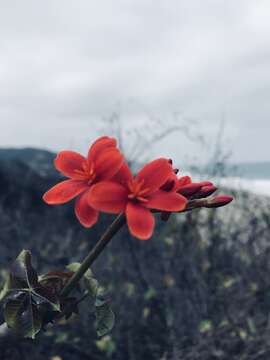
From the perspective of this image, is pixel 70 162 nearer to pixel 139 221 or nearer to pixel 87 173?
pixel 87 173

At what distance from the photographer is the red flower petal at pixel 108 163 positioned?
1.13m

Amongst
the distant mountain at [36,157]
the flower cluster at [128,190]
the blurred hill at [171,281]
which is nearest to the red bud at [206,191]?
the flower cluster at [128,190]

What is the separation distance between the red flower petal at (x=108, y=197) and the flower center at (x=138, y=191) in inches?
0.5

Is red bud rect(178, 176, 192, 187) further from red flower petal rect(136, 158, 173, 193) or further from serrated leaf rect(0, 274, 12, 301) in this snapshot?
serrated leaf rect(0, 274, 12, 301)

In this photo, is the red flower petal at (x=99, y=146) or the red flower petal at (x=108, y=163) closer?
the red flower petal at (x=108, y=163)

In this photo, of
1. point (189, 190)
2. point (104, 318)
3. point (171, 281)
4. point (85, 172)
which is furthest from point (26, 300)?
point (171, 281)

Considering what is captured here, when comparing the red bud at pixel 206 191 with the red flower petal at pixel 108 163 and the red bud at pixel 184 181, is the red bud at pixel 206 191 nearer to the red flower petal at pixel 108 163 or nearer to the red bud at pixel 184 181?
the red bud at pixel 184 181

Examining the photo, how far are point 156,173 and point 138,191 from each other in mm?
54

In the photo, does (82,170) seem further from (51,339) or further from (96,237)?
(96,237)

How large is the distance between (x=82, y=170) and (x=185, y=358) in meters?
2.27

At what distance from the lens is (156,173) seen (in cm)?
115

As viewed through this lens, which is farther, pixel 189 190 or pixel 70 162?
pixel 70 162

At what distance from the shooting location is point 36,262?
4.35 m

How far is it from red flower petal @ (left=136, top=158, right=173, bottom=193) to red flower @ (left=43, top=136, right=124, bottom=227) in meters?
0.06
